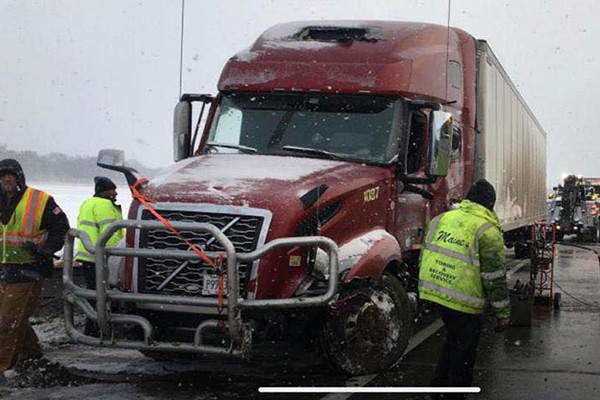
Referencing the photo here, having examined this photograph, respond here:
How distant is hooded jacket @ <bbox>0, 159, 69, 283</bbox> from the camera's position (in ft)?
25.8

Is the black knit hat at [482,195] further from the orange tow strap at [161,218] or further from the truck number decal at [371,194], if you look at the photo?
→ the orange tow strap at [161,218]

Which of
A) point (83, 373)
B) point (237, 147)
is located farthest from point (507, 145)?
point (83, 373)

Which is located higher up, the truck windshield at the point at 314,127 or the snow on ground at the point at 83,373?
the truck windshield at the point at 314,127

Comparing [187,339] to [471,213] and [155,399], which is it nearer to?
[155,399]

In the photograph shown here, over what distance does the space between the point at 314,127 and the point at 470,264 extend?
2.86 meters

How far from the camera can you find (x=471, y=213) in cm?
645

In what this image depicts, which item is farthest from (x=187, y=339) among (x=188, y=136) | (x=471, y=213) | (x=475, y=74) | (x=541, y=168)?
(x=541, y=168)

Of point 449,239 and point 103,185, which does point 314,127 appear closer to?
point 449,239

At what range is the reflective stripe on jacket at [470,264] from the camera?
629cm

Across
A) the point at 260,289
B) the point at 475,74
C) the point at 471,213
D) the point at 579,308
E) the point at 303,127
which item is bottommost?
the point at 579,308

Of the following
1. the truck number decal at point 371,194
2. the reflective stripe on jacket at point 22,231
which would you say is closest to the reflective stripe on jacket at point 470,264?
the truck number decal at point 371,194

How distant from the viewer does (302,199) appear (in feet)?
23.5

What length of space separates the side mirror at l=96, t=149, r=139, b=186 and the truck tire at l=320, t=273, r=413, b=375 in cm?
204

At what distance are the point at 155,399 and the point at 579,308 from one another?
27.8ft
